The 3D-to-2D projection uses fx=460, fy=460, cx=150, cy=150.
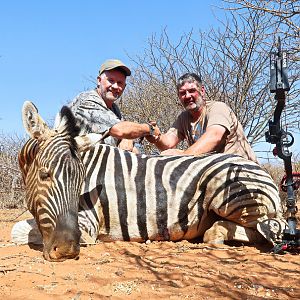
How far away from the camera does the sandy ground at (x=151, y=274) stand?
95.8 inches

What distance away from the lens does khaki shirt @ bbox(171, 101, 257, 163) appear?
4.89 metres

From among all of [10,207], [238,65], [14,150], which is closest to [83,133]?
[238,65]

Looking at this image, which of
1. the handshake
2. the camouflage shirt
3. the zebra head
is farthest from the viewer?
the handshake

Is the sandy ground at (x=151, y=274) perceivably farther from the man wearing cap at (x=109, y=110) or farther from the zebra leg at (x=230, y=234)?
the man wearing cap at (x=109, y=110)

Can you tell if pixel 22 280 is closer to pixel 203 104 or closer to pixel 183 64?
pixel 203 104

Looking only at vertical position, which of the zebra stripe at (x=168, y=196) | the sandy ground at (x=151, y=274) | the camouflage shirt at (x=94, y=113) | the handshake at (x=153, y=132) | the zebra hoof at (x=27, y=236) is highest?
the camouflage shirt at (x=94, y=113)

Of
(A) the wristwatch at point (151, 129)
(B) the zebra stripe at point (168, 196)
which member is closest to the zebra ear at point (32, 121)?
(B) the zebra stripe at point (168, 196)

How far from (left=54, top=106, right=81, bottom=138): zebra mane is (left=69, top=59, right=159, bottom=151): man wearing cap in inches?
11.0

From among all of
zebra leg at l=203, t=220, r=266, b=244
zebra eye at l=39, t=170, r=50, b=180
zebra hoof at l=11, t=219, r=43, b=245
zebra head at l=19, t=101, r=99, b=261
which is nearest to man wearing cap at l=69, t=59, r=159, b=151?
zebra head at l=19, t=101, r=99, b=261

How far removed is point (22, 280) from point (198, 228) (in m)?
1.89

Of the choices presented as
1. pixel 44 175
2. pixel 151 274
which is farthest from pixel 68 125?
pixel 151 274

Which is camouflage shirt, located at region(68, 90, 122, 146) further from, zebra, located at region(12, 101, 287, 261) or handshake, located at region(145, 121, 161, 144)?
zebra, located at region(12, 101, 287, 261)

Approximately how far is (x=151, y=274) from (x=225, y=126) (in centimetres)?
235

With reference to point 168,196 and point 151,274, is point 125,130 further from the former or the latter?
point 151,274
